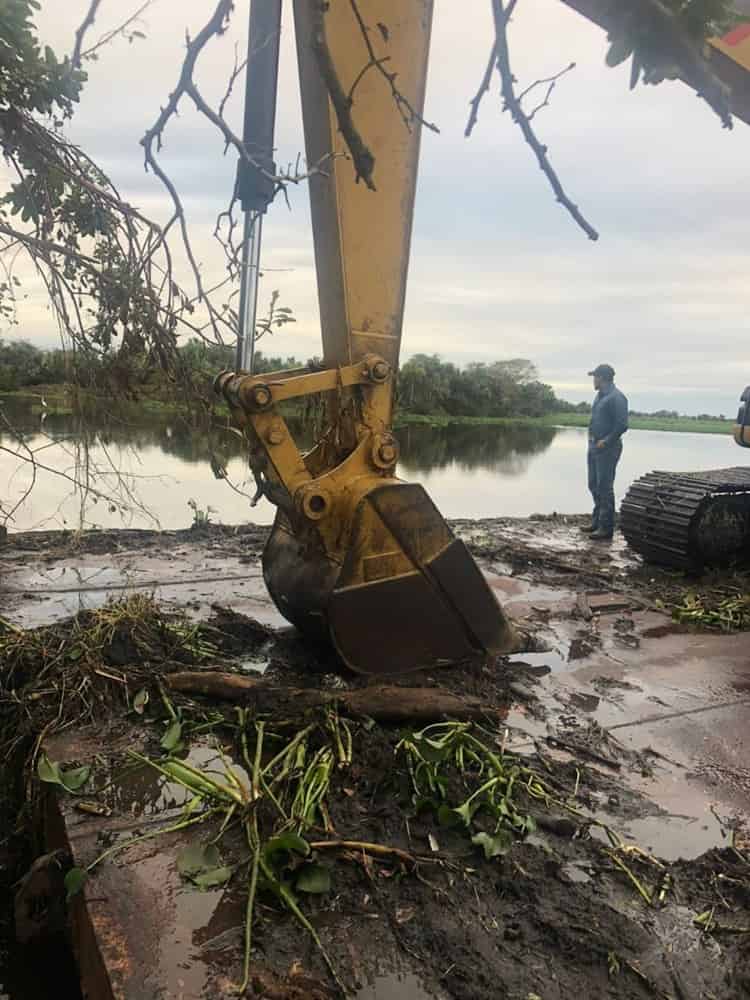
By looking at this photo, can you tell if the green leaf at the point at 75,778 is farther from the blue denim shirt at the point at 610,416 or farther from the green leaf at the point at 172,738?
the blue denim shirt at the point at 610,416

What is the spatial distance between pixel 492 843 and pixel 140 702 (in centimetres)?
168

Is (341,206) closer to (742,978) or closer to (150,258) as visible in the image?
(150,258)

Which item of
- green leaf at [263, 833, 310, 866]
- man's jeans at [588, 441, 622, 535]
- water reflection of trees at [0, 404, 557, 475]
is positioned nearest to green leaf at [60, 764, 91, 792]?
green leaf at [263, 833, 310, 866]

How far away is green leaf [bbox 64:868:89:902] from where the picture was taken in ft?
7.74

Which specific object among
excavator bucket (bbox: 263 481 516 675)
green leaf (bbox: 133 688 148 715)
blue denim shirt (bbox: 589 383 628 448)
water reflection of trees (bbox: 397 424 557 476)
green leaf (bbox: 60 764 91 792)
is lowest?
water reflection of trees (bbox: 397 424 557 476)

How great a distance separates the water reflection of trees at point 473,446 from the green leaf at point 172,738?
1244cm

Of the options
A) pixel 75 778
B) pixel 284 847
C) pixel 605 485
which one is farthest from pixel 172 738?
pixel 605 485

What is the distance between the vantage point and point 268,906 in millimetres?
2281

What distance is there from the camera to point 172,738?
3215 mm

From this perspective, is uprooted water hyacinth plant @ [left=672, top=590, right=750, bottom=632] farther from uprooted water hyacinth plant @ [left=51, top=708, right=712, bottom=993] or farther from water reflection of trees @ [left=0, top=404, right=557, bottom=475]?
water reflection of trees @ [left=0, top=404, right=557, bottom=475]

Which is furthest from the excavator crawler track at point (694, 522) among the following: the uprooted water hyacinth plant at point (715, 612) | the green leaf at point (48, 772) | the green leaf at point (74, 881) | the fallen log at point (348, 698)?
the green leaf at point (74, 881)

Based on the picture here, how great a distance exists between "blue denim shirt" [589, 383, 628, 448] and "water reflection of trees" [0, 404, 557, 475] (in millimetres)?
2444

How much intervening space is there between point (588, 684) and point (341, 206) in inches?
108

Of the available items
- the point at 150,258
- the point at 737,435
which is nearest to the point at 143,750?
the point at 150,258
